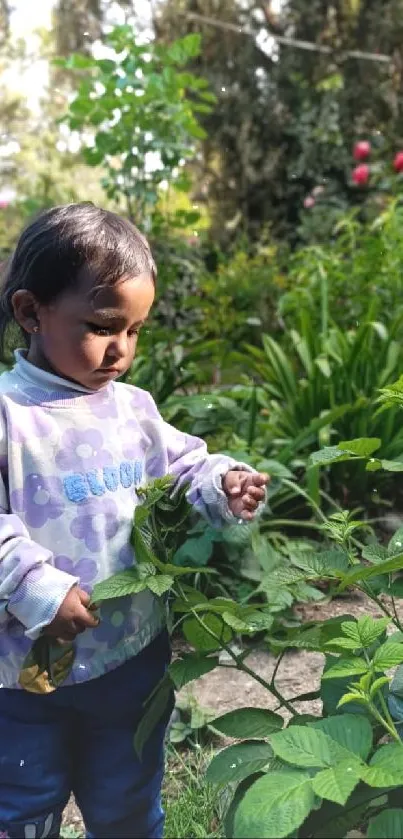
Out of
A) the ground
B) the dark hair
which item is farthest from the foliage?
the dark hair

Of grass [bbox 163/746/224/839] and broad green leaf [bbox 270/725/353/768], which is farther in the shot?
grass [bbox 163/746/224/839]

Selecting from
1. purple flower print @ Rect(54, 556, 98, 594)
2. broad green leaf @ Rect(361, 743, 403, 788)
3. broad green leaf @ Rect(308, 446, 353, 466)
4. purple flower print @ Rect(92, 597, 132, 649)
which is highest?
broad green leaf @ Rect(308, 446, 353, 466)

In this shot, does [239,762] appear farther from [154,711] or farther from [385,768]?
[385,768]

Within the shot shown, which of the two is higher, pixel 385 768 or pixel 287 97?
pixel 385 768

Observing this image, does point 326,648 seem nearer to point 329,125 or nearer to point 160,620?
Answer: point 160,620

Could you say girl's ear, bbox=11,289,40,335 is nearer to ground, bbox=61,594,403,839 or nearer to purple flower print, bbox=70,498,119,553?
purple flower print, bbox=70,498,119,553

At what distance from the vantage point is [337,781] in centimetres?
80

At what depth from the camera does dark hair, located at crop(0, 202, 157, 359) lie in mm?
1028

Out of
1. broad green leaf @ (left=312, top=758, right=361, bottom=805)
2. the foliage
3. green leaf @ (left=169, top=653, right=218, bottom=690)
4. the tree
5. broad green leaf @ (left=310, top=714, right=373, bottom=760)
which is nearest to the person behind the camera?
broad green leaf @ (left=312, top=758, right=361, bottom=805)

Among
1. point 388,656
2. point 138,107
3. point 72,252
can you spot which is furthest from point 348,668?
point 138,107

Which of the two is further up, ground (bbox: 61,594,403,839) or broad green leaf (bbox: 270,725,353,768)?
broad green leaf (bbox: 270,725,353,768)

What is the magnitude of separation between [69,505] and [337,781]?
0.44 metres

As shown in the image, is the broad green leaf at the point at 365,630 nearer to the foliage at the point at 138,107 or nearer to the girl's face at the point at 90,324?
the girl's face at the point at 90,324

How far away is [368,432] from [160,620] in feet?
5.40
